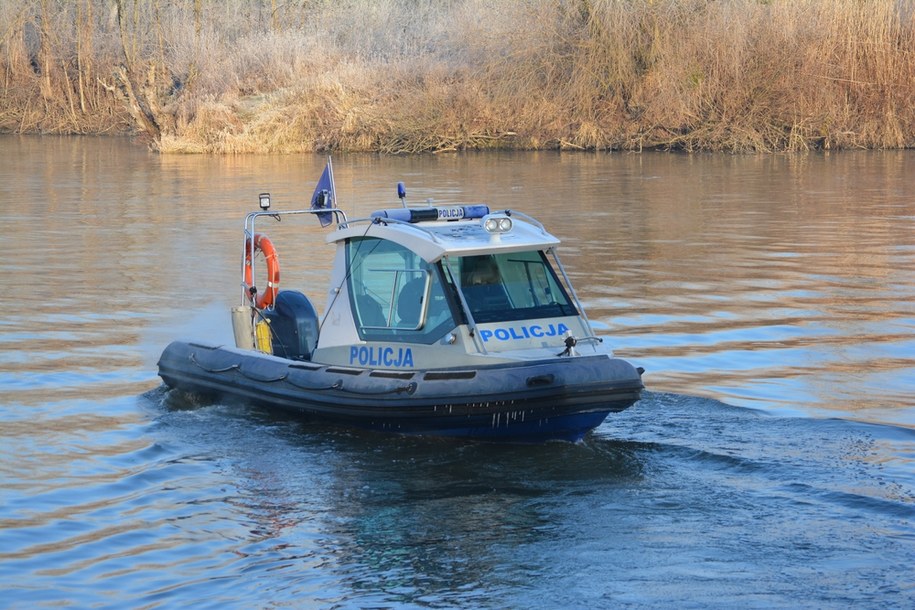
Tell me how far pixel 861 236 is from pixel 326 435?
13.9 m

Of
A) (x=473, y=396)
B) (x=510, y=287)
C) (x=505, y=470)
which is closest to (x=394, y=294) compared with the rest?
(x=510, y=287)

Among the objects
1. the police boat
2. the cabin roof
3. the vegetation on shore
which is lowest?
the police boat

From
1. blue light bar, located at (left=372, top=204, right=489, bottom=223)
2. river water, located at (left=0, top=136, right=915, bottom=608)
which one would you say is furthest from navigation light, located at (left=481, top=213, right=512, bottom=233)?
river water, located at (left=0, top=136, right=915, bottom=608)

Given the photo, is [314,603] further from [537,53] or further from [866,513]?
[537,53]

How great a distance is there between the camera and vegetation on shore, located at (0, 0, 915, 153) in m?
39.9

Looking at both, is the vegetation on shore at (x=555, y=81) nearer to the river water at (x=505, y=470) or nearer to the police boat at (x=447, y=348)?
the river water at (x=505, y=470)

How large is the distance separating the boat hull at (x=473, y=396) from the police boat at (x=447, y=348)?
0.01m

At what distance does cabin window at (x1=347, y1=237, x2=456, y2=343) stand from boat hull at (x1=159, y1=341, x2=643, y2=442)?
1.41ft

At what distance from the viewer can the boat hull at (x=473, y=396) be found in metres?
9.73

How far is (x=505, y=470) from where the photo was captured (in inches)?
380

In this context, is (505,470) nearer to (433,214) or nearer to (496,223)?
(496,223)

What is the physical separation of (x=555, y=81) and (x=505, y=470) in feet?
113

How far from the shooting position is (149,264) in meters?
20.3

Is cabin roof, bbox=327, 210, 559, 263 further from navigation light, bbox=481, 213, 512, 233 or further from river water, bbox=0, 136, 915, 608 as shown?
river water, bbox=0, 136, 915, 608
